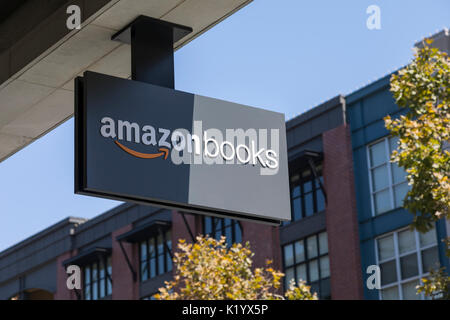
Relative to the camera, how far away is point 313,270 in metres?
37.2

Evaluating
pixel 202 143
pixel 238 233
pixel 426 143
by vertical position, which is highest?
pixel 238 233

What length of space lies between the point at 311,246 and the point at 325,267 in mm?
1284

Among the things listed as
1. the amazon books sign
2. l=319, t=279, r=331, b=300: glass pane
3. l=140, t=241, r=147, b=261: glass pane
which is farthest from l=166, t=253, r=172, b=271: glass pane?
the amazon books sign

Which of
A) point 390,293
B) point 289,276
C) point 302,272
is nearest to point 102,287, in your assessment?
point 289,276

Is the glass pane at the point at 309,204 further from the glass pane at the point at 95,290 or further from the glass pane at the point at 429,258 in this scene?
the glass pane at the point at 95,290

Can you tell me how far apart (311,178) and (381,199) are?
3889 mm

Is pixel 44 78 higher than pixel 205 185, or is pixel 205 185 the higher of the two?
pixel 44 78

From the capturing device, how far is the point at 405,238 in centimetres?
3403

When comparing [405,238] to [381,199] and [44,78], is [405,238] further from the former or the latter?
[44,78]

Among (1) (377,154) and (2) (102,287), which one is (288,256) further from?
(2) (102,287)

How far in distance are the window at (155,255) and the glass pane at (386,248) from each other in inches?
524

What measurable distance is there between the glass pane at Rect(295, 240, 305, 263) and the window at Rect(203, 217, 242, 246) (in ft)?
12.0

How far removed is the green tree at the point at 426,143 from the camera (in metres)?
16.6
